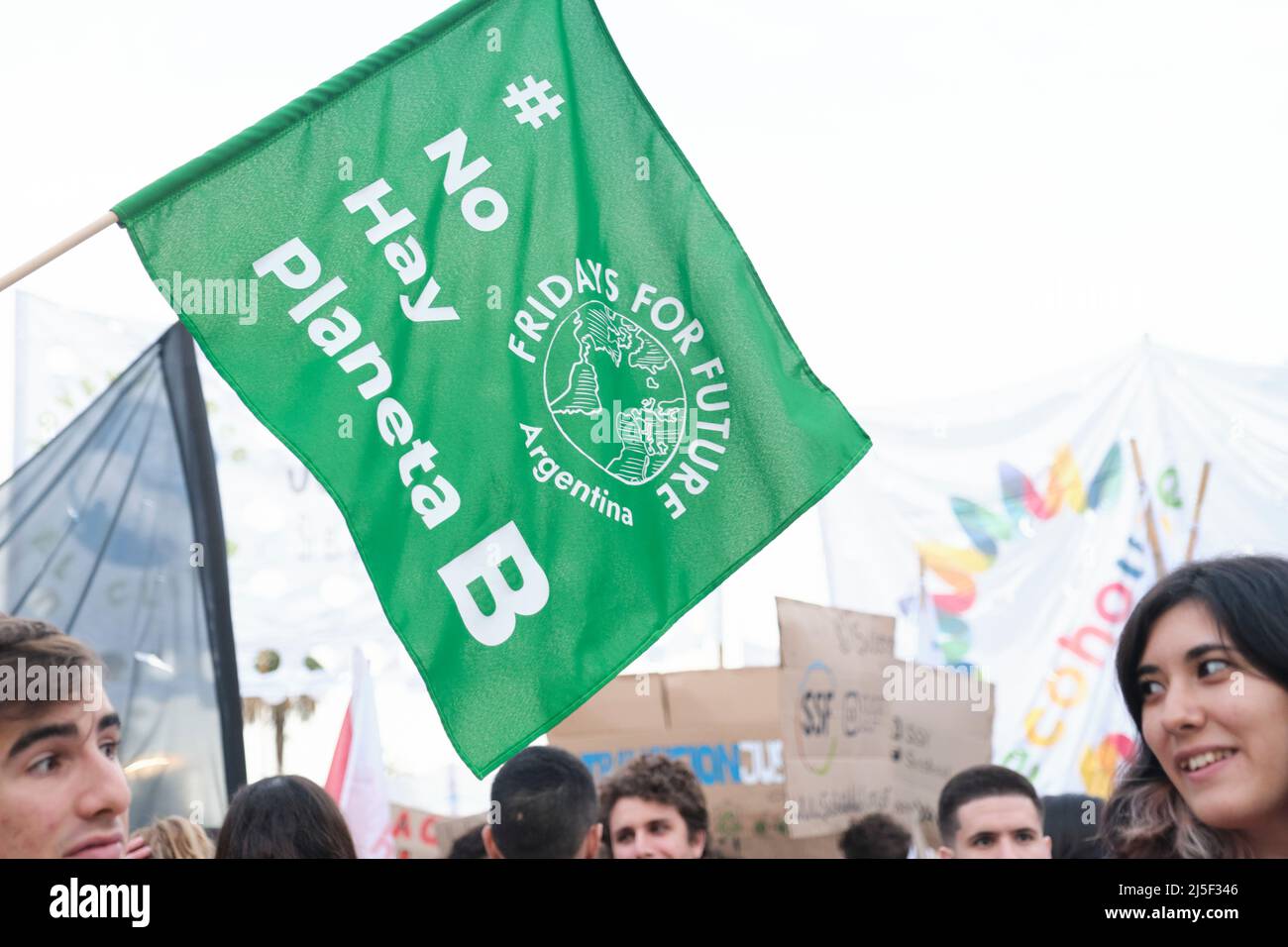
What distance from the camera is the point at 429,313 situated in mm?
3928

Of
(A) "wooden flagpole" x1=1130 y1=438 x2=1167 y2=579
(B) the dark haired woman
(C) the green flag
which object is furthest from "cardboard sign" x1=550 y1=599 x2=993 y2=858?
(B) the dark haired woman

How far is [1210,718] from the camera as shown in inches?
124

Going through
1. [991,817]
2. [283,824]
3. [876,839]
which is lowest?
[876,839]

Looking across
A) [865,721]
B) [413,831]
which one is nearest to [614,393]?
[865,721]

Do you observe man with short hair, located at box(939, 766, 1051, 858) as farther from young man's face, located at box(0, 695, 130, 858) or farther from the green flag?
young man's face, located at box(0, 695, 130, 858)

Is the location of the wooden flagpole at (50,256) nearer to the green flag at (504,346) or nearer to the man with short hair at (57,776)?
the green flag at (504,346)

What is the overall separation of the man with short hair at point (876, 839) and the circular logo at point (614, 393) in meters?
2.62

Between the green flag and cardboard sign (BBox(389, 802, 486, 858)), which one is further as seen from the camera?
cardboard sign (BBox(389, 802, 486, 858))

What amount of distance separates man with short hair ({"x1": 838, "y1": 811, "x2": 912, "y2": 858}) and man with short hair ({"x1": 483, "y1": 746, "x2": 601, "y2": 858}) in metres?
1.90

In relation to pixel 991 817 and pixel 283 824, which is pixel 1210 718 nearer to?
pixel 991 817

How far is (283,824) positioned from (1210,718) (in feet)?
6.64

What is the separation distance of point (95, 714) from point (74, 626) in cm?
169

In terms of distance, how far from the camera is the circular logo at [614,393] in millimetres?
3947

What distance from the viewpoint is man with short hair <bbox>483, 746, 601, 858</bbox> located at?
14.2 ft
